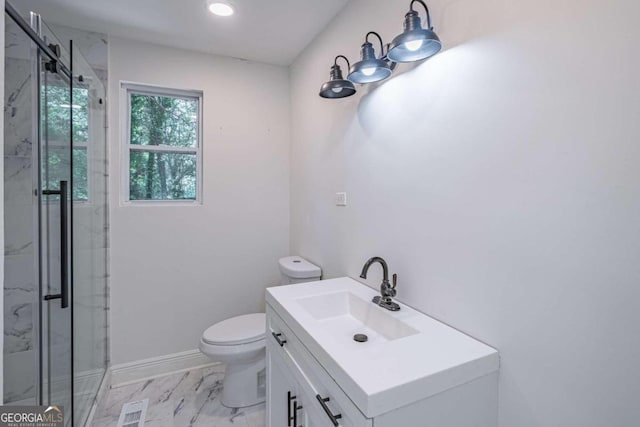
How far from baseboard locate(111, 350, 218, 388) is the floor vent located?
263 millimetres

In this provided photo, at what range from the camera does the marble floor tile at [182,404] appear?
6.07 ft

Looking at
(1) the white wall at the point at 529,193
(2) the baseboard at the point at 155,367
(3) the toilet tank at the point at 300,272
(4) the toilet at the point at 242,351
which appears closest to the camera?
(1) the white wall at the point at 529,193

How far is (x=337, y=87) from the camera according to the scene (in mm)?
1509

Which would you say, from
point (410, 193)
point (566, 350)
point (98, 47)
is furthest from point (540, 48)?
point (98, 47)

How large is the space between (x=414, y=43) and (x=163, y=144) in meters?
2.04

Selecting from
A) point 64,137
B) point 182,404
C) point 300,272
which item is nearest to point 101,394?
point 182,404

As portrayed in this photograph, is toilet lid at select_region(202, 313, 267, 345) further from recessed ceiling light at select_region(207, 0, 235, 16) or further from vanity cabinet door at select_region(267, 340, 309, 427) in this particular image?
recessed ceiling light at select_region(207, 0, 235, 16)

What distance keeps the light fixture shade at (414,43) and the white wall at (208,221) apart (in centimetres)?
164

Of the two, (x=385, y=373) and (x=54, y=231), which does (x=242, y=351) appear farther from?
(x=385, y=373)

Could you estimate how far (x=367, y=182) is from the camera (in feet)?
5.30

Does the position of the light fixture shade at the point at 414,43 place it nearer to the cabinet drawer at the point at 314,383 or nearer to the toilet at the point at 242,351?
the cabinet drawer at the point at 314,383

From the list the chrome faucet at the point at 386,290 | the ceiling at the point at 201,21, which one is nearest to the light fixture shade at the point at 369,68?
the ceiling at the point at 201,21

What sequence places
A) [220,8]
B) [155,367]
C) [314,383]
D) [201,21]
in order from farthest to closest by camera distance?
[155,367] < [201,21] < [220,8] < [314,383]

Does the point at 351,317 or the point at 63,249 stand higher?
the point at 63,249
